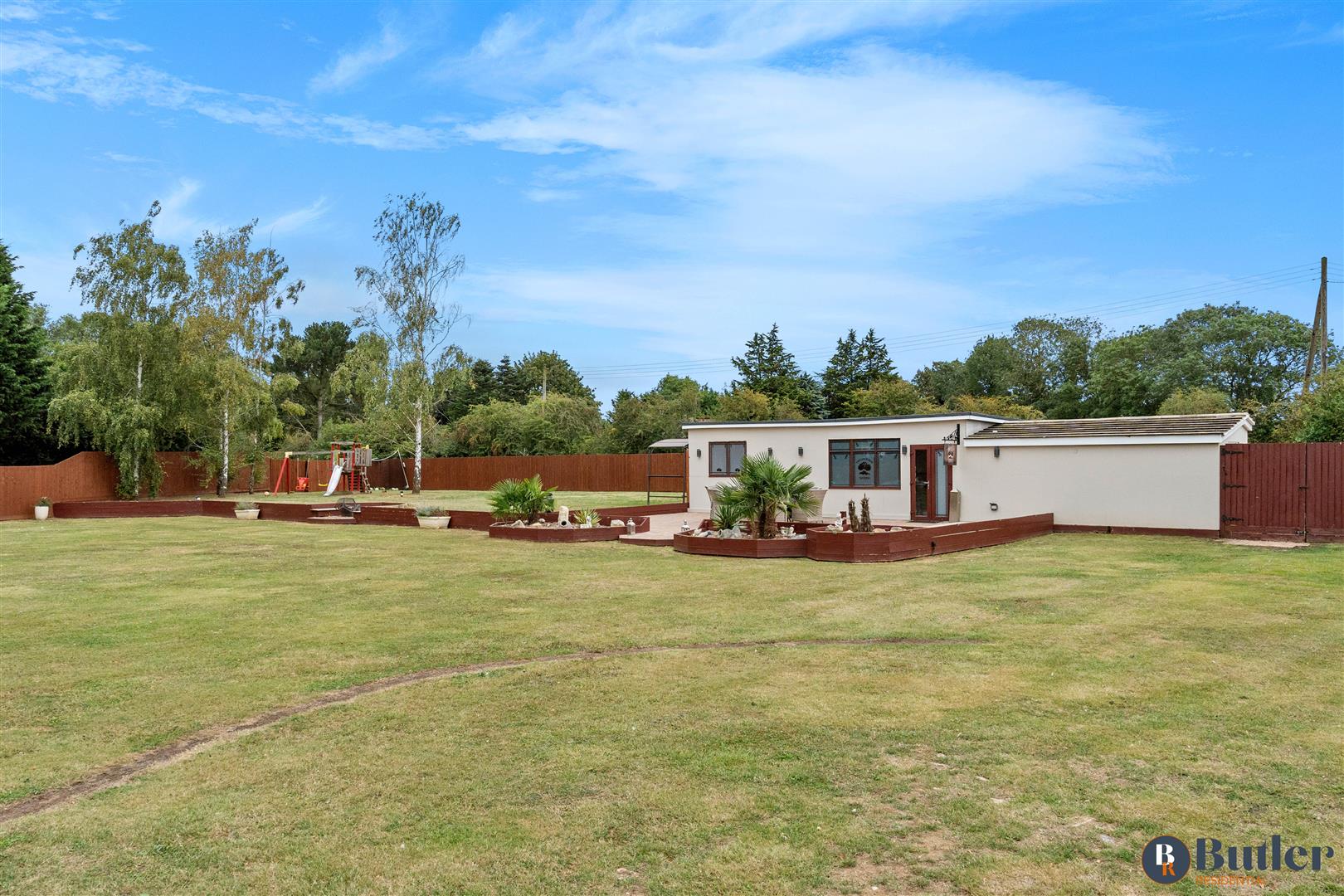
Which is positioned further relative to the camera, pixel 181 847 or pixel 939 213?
pixel 939 213

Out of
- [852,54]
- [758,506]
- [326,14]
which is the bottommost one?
[758,506]

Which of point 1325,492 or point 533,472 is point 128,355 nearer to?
point 533,472

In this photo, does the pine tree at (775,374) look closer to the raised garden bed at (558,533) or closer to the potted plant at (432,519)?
the potted plant at (432,519)

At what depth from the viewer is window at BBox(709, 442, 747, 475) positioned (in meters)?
23.9

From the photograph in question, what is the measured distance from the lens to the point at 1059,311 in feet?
203

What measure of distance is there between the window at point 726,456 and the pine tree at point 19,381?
78.6 feet

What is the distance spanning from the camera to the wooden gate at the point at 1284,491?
15672 millimetres

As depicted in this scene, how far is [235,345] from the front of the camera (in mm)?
36062

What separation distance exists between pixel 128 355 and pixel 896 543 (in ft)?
95.4

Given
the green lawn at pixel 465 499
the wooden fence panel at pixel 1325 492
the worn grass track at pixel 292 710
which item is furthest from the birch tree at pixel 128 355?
the wooden fence panel at pixel 1325 492

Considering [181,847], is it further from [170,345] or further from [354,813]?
[170,345]

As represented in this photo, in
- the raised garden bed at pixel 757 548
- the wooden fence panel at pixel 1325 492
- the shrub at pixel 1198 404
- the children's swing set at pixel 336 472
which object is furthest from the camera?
the children's swing set at pixel 336 472

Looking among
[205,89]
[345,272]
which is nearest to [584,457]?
[345,272]

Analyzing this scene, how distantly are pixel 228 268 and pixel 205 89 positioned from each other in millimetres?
19922
